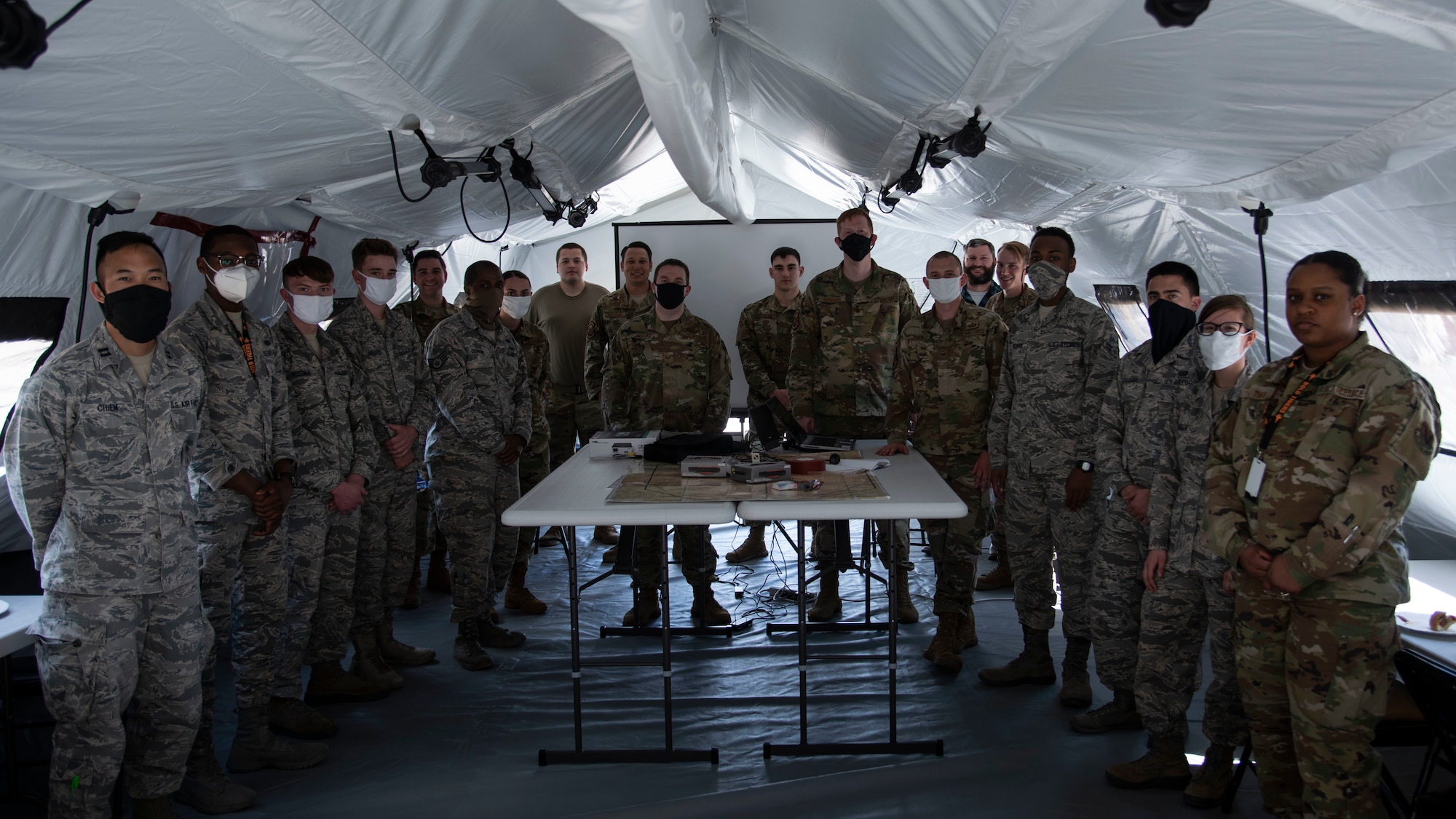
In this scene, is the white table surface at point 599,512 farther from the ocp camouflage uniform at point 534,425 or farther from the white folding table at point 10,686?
Result: the ocp camouflage uniform at point 534,425

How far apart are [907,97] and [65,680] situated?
326 centimetres

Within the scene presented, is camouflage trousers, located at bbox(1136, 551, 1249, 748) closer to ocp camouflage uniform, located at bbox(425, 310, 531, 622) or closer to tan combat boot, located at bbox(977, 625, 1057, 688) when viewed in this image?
tan combat boot, located at bbox(977, 625, 1057, 688)

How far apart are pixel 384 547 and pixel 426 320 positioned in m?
1.69

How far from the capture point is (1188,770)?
109 inches

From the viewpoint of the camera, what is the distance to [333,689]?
353cm

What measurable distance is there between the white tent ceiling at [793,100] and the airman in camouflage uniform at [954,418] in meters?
0.75

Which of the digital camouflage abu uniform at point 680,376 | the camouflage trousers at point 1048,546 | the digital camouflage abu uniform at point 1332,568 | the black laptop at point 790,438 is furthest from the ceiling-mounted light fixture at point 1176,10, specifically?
the digital camouflage abu uniform at point 680,376

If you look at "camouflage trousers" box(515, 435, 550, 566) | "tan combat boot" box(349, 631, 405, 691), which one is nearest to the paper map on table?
"tan combat boot" box(349, 631, 405, 691)

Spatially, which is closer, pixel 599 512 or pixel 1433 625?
pixel 1433 625

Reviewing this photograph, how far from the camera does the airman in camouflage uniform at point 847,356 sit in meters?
4.35

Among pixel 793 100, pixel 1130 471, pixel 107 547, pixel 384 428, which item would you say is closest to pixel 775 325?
pixel 793 100

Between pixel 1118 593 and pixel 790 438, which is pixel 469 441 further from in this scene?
pixel 1118 593

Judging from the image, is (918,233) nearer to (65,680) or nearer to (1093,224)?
(1093,224)

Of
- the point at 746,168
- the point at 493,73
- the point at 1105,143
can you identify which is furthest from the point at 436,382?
the point at 746,168
